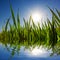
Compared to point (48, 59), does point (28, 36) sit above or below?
above

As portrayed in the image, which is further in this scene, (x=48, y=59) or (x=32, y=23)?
(x=32, y=23)

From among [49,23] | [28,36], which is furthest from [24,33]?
[49,23]

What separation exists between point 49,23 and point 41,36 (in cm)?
36

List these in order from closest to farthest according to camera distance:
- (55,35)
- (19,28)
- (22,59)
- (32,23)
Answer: (22,59)
(55,35)
(19,28)
(32,23)

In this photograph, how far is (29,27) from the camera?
112 inches

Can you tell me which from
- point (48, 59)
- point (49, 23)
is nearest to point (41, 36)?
point (49, 23)

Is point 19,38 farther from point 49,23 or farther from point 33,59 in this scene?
point 33,59

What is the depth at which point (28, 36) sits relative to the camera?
2.86 m

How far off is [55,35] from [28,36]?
477 millimetres

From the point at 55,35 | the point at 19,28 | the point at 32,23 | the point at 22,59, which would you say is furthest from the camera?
the point at 32,23

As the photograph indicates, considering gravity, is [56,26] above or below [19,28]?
below

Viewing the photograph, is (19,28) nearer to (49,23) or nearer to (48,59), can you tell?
(49,23)

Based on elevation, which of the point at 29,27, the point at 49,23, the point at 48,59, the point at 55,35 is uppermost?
the point at 29,27

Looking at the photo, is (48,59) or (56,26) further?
(56,26)
